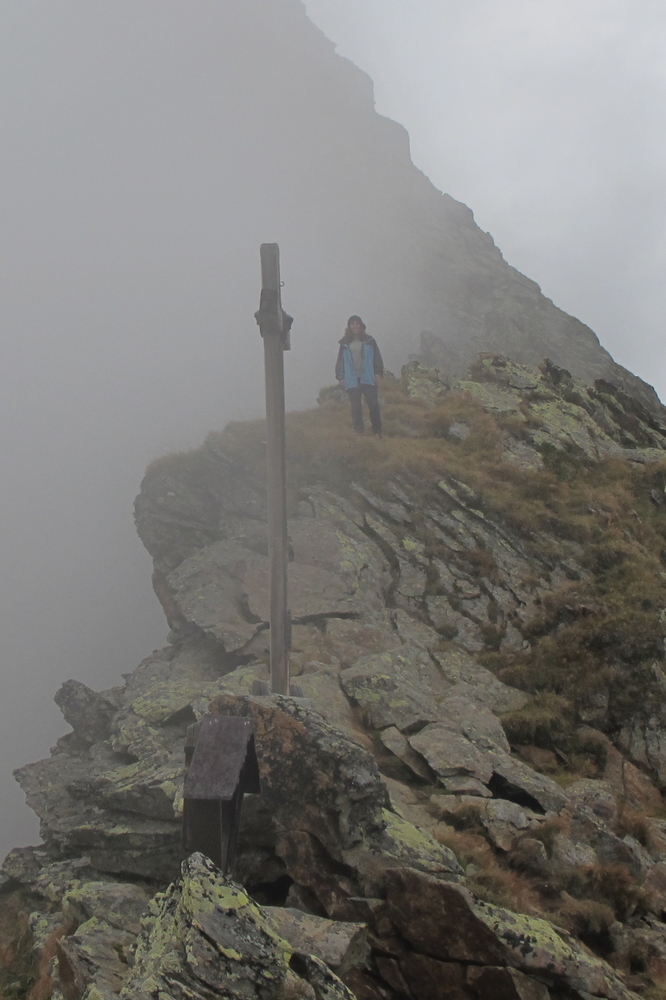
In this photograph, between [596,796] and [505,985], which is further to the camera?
[596,796]

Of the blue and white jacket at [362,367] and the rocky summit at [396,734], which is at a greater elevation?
the blue and white jacket at [362,367]

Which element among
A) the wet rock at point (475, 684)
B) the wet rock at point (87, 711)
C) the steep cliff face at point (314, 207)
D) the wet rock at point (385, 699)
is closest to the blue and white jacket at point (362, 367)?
the wet rock at point (475, 684)

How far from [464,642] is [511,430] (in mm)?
8423

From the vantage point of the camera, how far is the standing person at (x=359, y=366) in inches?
784

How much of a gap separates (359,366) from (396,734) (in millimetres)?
Answer: 11782

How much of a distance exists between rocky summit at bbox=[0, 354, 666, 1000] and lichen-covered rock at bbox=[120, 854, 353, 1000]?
0.05 ft

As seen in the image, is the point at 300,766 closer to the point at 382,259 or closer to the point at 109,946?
the point at 109,946

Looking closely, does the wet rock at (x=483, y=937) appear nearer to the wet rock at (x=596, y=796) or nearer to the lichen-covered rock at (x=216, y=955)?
the lichen-covered rock at (x=216, y=955)

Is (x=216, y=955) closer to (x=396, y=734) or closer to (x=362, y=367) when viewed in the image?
(x=396, y=734)

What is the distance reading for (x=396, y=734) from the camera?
11.0m

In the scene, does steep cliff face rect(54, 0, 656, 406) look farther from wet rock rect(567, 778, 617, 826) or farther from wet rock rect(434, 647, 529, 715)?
wet rock rect(567, 778, 617, 826)

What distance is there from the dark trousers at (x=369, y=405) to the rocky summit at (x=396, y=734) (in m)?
0.66

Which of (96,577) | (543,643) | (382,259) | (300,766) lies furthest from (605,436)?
(96,577)

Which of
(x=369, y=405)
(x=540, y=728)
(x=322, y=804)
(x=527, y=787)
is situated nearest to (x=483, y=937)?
(x=322, y=804)
